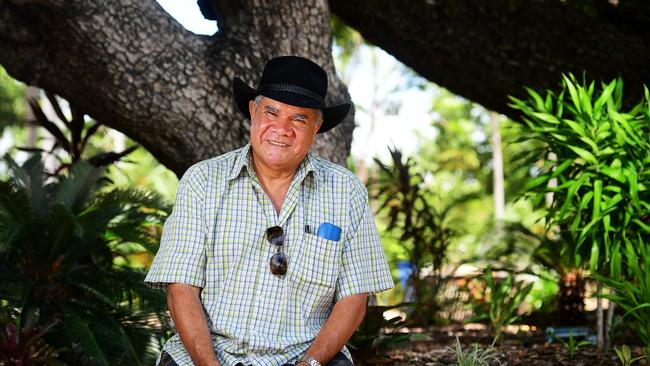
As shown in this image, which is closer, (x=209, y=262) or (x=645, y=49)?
(x=209, y=262)

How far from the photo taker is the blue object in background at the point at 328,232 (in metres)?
3.37

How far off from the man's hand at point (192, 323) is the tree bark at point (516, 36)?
12.0 feet

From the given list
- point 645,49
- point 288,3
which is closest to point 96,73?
point 288,3

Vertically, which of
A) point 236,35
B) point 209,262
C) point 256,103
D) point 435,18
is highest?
point 435,18

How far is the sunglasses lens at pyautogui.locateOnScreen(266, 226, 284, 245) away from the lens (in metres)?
3.31

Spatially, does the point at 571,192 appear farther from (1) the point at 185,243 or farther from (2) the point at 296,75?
(1) the point at 185,243

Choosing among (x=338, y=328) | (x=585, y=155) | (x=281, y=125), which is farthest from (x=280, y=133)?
(x=585, y=155)

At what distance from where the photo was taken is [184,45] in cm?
541

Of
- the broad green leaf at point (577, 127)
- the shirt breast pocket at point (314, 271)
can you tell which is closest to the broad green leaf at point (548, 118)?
the broad green leaf at point (577, 127)

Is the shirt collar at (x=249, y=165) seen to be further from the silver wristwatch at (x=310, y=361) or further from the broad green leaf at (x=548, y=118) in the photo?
the broad green leaf at (x=548, y=118)

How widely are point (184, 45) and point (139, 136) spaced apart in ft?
2.09

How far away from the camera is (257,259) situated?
10.8ft

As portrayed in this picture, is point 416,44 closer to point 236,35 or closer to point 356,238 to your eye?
point 236,35

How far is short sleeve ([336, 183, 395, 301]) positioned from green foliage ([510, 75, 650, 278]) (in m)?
2.13
